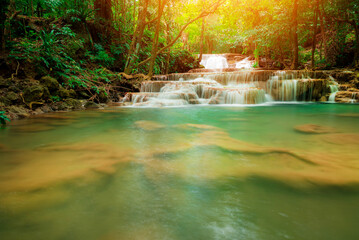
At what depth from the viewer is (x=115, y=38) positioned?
12.8 m

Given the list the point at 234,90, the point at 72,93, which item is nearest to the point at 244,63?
the point at 234,90

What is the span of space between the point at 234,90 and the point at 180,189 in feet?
27.3

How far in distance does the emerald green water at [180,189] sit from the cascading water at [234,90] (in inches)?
243

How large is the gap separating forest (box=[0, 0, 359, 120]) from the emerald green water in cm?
475

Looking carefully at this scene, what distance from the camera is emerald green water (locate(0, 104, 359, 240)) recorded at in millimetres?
1129

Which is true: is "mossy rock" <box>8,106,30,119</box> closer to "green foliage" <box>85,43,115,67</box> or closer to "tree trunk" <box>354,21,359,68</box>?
"green foliage" <box>85,43,115,67</box>

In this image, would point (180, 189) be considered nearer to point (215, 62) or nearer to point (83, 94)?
point (83, 94)

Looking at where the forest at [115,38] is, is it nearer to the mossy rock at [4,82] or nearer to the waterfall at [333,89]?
the mossy rock at [4,82]

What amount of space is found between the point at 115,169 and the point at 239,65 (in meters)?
24.7

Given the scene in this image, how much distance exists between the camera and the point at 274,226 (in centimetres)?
115

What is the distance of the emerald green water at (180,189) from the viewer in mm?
1129

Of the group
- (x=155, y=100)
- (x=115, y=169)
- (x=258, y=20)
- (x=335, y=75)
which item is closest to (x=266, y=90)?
(x=335, y=75)

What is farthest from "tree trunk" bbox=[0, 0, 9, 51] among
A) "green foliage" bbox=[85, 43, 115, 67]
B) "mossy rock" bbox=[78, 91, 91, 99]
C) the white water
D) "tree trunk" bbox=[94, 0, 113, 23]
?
the white water

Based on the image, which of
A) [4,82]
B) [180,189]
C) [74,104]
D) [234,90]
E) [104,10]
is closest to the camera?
[180,189]
